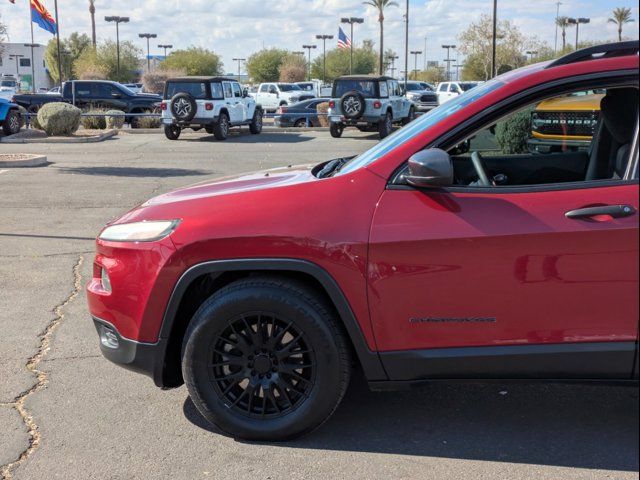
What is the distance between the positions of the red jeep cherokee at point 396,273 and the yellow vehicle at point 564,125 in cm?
45

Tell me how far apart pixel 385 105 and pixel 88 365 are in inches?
780

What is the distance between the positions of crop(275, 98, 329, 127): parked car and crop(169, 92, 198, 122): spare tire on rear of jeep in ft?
23.1

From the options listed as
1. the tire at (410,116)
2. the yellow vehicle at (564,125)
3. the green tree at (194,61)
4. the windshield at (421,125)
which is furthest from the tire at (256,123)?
the green tree at (194,61)

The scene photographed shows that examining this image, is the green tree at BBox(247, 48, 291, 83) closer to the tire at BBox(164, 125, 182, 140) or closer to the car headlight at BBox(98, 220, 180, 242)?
the tire at BBox(164, 125, 182, 140)

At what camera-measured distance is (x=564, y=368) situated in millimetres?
3309

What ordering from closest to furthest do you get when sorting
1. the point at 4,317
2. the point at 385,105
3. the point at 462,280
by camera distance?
the point at 462,280
the point at 4,317
the point at 385,105

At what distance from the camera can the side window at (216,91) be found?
883 inches

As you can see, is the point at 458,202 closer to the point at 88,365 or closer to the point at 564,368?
the point at 564,368

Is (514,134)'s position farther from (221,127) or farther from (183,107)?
(221,127)

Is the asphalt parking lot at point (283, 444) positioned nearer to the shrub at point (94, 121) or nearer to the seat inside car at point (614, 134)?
the seat inside car at point (614, 134)

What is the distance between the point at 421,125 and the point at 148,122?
24095mm

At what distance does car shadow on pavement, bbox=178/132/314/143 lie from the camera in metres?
22.6

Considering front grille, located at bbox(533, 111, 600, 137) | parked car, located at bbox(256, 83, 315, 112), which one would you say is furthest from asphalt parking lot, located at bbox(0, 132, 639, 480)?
parked car, located at bbox(256, 83, 315, 112)

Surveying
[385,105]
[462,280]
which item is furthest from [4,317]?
[385,105]
